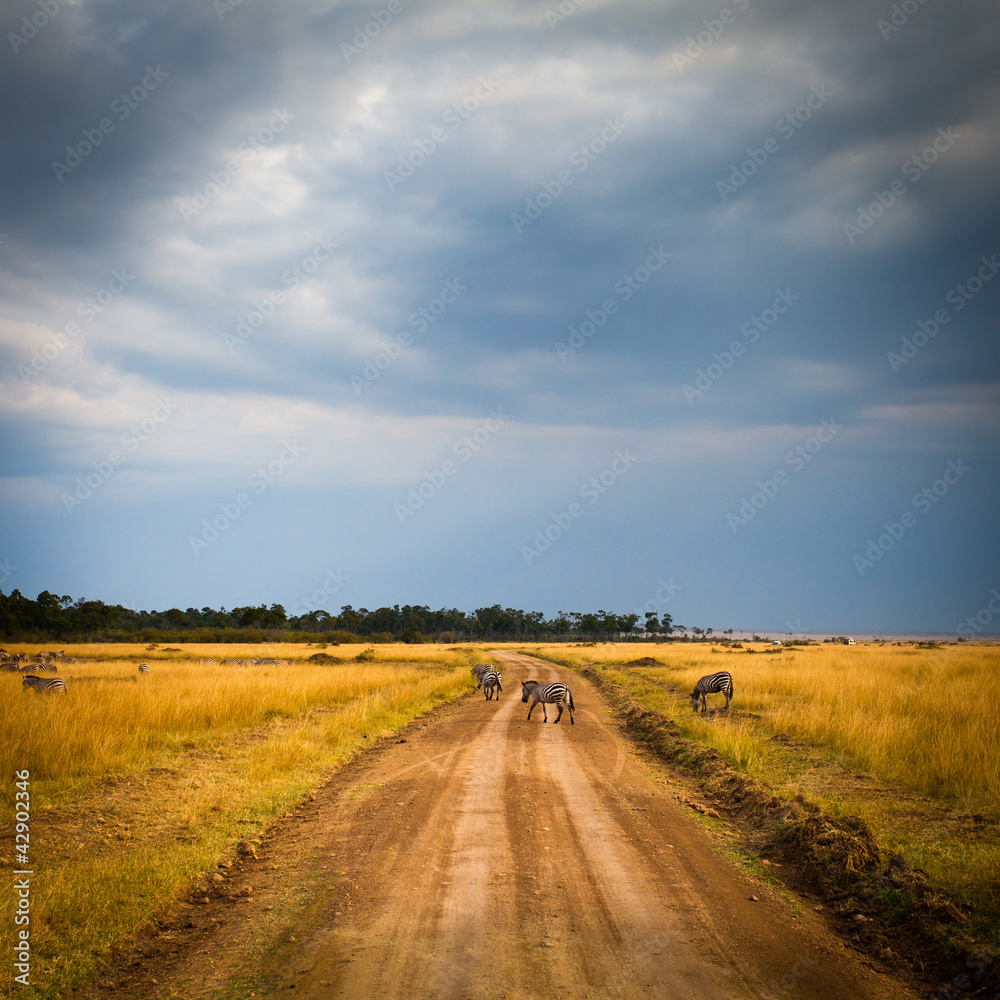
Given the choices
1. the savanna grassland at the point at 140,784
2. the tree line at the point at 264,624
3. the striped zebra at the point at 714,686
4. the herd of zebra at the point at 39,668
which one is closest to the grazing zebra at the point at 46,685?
the herd of zebra at the point at 39,668

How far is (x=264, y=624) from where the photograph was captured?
12788cm

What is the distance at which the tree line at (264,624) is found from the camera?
9225 centimetres

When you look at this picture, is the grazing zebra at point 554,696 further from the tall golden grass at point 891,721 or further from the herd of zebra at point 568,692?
the tall golden grass at point 891,721

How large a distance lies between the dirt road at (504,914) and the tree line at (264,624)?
90.2 m

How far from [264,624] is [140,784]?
411ft

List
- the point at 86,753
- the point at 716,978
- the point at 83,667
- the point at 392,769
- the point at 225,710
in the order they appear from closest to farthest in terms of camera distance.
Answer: the point at 716,978
the point at 86,753
the point at 392,769
the point at 225,710
the point at 83,667

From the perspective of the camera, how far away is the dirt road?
197 inches

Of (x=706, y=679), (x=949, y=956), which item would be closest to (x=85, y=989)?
(x=949, y=956)

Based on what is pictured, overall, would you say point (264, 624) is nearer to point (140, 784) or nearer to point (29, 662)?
point (29, 662)

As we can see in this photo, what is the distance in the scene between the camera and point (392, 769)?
43.3ft

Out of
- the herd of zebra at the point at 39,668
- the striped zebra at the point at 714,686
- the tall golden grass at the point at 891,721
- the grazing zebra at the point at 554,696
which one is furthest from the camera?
the striped zebra at the point at 714,686

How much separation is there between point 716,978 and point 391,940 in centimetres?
275

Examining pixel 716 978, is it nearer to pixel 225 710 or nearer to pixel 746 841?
pixel 746 841

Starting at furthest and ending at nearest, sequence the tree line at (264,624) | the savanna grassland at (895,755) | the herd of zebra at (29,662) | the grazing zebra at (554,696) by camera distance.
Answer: the tree line at (264,624)
the herd of zebra at (29,662)
the grazing zebra at (554,696)
the savanna grassland at (895,755)
